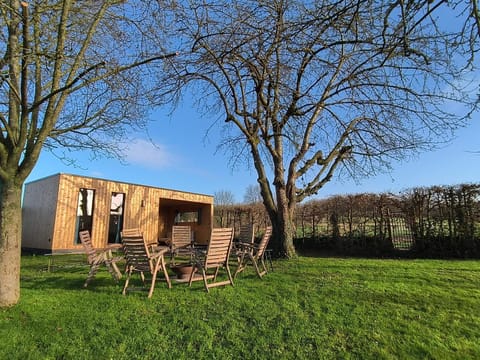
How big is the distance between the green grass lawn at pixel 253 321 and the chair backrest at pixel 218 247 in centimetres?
50

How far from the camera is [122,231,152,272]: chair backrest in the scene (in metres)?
4.74

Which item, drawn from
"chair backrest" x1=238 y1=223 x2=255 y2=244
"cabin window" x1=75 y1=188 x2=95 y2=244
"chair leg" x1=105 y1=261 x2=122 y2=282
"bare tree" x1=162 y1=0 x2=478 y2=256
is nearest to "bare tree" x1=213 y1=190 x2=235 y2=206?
"cabin window" x1=75 y1=188 x2=95 y2=244

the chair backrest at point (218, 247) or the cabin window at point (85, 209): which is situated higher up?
the cabin window at point (85, 209)

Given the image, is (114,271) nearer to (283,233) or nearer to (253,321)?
(253,321)

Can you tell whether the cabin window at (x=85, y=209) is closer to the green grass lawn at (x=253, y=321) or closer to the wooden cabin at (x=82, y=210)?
the wooden cabin at (x=82, y=210)

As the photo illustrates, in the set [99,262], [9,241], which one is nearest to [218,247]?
[99,262]

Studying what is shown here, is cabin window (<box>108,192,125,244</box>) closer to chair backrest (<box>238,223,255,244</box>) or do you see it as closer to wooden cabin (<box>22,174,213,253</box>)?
wooden cabin (<box>22,174,213,253</box>)

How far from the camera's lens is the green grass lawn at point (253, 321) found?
9.55 ft

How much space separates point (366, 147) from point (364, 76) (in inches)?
107

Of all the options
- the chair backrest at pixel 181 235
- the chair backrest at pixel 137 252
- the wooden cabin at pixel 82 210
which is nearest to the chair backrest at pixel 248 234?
the chair backrest at pixel 181 235

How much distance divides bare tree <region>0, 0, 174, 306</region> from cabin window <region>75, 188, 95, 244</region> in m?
6.73

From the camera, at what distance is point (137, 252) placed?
4.84 metres

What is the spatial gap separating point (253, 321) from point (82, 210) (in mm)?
10542

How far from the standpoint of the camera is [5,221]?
157 inches
